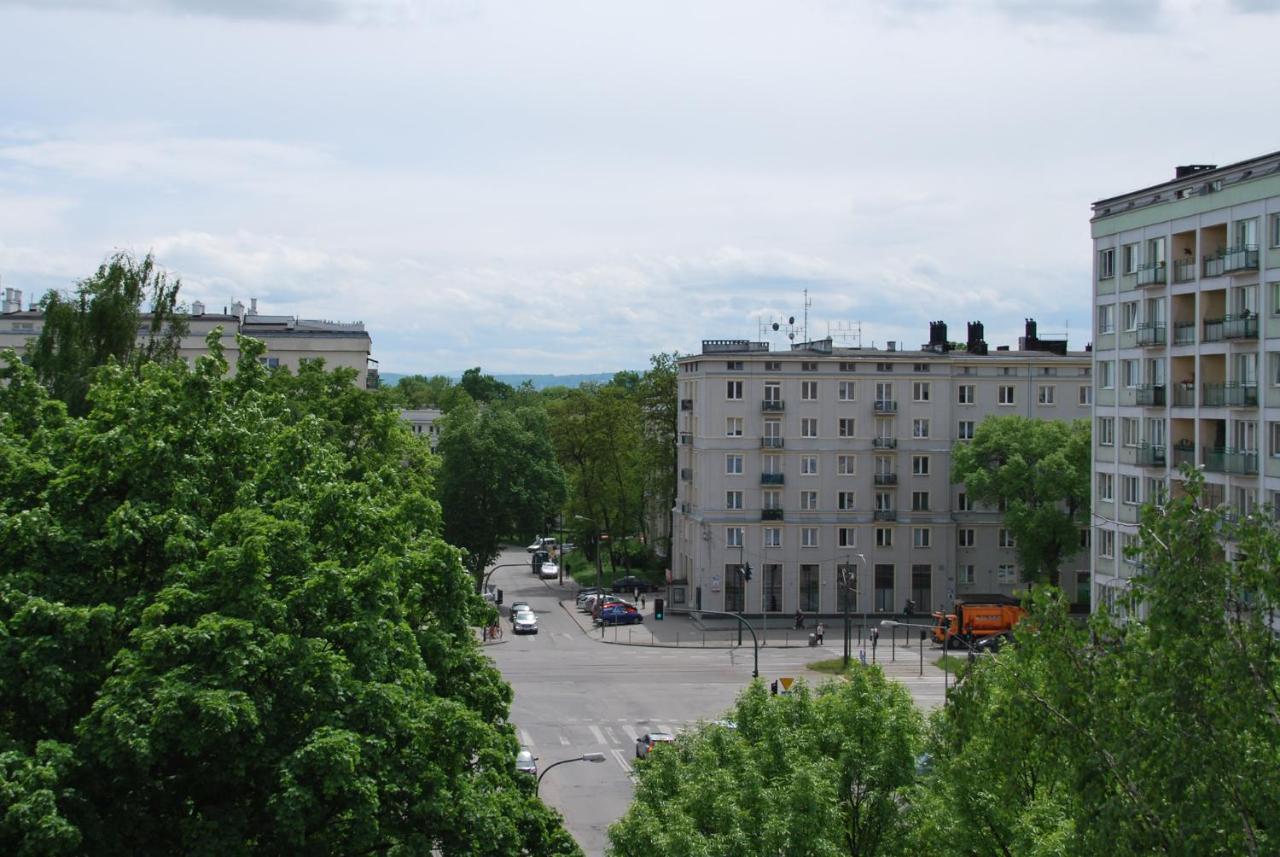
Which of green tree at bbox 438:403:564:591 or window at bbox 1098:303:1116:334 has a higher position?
window at bbox 1098:303:1116:334

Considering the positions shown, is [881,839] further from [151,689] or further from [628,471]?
[628,471]

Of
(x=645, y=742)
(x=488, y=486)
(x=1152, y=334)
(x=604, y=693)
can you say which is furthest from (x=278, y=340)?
(x=1152, y=334)

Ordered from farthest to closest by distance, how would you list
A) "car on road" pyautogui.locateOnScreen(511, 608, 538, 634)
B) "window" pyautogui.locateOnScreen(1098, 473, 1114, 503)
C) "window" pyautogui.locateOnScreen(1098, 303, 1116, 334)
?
"car on road" pyautogui.locateOnScreen(511, 608, 538, 634), "window" pyautogui.locateOnScreen(1098, 473, 1114, 503), "window" pyautogui.locateOnScreen(1098, 303, 1116, 334)

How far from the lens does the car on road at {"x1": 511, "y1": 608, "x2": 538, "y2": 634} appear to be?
3420 inches

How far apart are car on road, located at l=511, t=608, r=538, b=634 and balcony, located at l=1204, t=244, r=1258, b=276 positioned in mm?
48879

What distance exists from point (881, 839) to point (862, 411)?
213 ft

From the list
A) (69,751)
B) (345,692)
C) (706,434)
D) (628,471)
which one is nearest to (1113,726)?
(345,692)

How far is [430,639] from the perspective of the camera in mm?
27953

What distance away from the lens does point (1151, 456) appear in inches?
2044

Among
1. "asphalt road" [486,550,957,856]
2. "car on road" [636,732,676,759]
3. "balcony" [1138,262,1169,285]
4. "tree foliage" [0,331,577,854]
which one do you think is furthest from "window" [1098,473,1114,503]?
"tree foliage" [0,331,577,854]

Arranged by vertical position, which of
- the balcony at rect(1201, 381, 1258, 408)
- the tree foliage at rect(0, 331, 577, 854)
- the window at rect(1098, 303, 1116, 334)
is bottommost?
the tree foliage at rect(0, 331, 577, 854)

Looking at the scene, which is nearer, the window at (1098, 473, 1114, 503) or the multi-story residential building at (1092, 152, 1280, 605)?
the multi-story residential building at (1092, 152, 1280, 605)

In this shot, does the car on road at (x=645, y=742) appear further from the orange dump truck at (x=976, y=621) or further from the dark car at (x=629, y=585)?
the dark car at (x=629, y=585)

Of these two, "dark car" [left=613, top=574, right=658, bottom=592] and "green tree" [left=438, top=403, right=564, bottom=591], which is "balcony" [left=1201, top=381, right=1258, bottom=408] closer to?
"green tree" [left=438, top=403, right=564, bottom=591]
